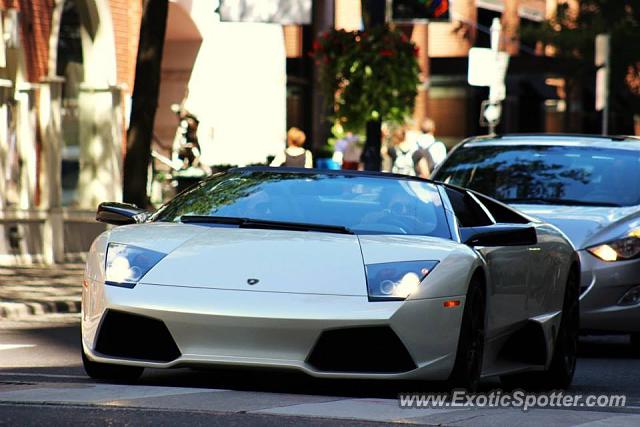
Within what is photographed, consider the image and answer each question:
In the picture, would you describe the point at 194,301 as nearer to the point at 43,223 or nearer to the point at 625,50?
the point at 43,223

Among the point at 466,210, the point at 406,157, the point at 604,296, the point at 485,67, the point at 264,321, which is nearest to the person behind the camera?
the point at 264,321

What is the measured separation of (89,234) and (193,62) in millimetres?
8739

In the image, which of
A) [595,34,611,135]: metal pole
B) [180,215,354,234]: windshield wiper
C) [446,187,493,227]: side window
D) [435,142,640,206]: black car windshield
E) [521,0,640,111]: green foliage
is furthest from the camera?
[521,0,640,111]: green foliage

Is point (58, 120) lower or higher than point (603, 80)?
lower

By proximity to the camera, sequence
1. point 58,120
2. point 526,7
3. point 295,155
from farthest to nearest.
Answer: point 526,7 < point 58,120 < point 295,155

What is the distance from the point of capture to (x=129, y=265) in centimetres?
805

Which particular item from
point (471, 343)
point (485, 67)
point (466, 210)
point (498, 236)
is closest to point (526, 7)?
point (485, 67)

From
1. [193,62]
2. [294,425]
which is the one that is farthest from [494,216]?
[193,62]

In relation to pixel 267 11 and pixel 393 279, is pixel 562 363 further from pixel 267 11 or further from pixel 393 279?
pixel 267 11

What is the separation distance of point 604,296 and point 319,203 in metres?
3.88

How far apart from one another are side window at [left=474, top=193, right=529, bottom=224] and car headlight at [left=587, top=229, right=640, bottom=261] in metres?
2.16

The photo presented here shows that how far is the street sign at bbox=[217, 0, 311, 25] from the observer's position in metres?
22.7

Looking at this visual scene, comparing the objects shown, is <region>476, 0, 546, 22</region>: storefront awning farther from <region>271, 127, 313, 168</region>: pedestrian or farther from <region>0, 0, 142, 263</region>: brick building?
<region>271, 127, 313, 168</region>: pedestrian

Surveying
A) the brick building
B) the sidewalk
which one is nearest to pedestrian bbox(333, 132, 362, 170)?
the brick building
